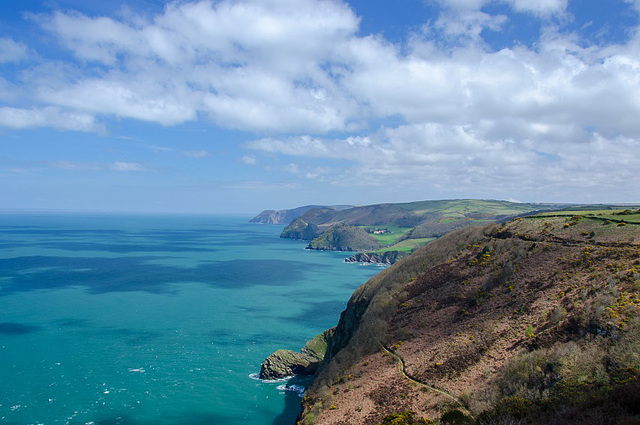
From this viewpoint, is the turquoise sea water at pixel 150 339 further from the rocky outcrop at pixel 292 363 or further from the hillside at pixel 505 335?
the hillside at pixel 505 335

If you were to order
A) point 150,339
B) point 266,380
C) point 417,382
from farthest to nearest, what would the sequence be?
point 150,339, point 266,380, point 417,382

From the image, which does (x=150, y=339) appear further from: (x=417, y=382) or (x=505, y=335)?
(x=505, y=335)

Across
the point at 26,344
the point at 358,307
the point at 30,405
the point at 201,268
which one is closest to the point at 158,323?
the point at 26,344

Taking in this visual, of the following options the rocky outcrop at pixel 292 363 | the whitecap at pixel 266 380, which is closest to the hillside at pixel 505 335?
the rocky outcrop at pixel 292 363

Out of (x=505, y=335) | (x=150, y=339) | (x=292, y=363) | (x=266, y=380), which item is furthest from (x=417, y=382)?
(x=150, y=339)

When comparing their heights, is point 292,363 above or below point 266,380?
above

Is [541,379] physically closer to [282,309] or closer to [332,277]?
[282,309]
